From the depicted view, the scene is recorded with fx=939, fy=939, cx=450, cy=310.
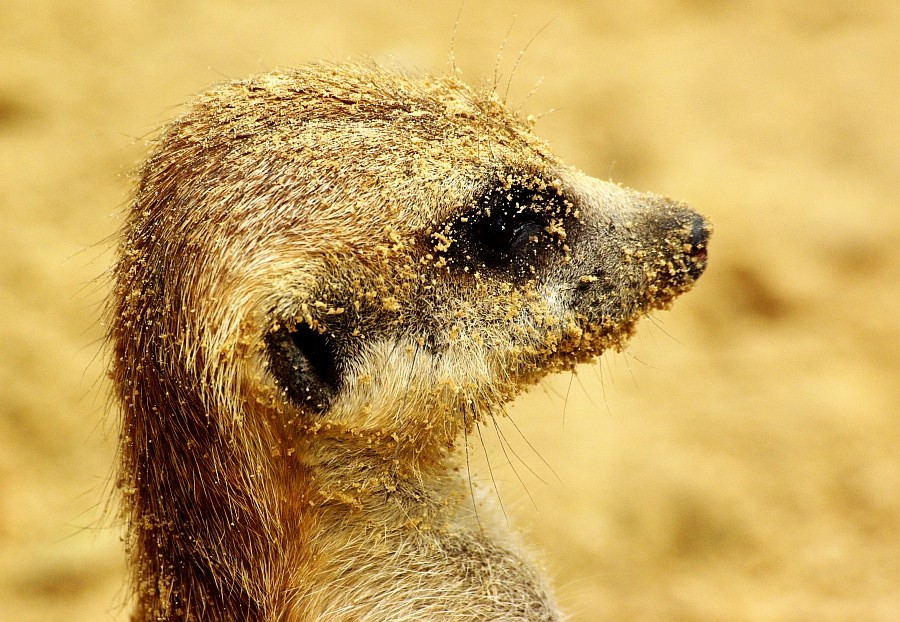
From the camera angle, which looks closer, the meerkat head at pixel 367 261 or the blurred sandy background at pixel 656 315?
the meerkat head at pixel 367 261

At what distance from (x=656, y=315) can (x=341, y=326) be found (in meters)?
3.14

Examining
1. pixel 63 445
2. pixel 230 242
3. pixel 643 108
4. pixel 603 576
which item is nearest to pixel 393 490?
pixel 230 242

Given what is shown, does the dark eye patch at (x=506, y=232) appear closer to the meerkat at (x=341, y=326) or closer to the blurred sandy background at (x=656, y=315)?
the meerkat at (x=341, y=326)

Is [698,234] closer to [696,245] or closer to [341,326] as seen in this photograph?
[696,245]

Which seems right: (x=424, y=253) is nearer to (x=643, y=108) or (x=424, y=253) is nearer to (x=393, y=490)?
(x=393, y=490)

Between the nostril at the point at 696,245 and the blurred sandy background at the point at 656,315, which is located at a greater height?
the blurred sandy background at the point at 656,315

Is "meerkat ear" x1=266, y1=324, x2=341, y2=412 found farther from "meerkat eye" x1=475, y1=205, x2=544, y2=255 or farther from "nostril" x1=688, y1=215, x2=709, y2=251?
"nostril" x1=688, y1=215, x2=709, y2=251

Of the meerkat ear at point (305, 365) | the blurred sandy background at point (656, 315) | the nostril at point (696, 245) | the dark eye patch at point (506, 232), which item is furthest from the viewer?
the blurred sandy background at point (656, 315)

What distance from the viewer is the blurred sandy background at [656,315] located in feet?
13.2

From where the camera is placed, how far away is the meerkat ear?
175cm

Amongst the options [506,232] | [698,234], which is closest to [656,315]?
[698,234]

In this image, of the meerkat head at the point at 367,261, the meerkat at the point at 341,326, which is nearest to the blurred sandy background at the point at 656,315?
the meerkat at the point at 341,326

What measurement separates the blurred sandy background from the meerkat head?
30.5 inches

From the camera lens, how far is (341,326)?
1821 millimetres
